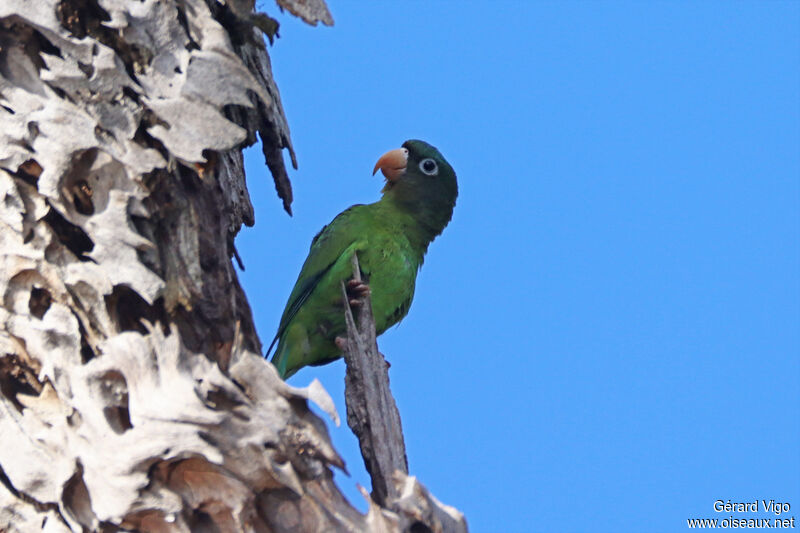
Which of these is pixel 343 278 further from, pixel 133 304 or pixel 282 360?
pixel 133 304

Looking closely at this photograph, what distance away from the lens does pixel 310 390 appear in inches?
127

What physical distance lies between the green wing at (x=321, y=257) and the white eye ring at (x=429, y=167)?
87 cm

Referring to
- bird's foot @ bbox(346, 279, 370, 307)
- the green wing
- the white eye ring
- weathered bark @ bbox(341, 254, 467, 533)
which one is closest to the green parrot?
the green wing

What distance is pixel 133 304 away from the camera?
3.49 meters

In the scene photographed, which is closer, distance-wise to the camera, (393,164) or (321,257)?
(321,257)

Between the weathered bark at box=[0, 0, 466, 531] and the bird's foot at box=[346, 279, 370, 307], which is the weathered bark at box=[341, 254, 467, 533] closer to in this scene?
the weathered bark at box=[0, 0, 466, 531]

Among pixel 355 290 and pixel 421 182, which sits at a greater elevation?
pixel 421 182

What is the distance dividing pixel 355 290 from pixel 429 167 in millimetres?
2001

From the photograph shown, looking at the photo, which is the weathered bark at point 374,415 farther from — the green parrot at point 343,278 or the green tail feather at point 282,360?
the green tail feather at point 282,360

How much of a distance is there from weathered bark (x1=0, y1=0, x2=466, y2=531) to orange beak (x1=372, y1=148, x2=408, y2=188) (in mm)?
3760

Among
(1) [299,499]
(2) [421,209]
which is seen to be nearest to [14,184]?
(1) [299,499]

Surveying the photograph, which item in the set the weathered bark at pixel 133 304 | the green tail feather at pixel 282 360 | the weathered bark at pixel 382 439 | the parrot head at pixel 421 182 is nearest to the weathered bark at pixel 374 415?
the weathered bark at pixel 382 439

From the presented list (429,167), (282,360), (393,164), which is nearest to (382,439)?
(282,360)

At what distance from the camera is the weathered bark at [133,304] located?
3.15m
